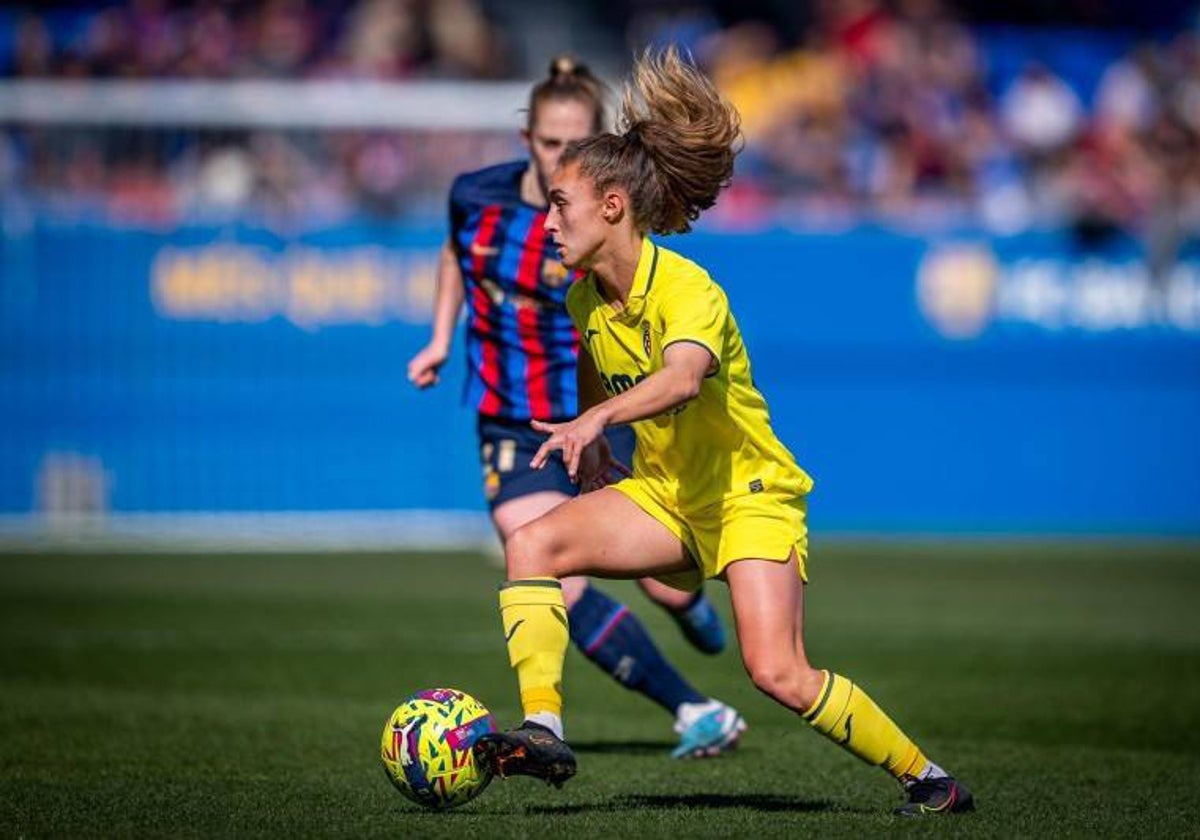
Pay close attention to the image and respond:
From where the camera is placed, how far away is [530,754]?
557 centimetres

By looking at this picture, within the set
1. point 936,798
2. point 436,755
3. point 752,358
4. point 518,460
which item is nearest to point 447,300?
point 518,460

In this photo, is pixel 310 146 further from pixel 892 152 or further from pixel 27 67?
pixel 892 152

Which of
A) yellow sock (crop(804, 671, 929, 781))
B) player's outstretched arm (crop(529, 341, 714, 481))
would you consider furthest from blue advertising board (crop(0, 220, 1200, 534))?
player's outstretched arm (crop(529, 341, 714, 481))

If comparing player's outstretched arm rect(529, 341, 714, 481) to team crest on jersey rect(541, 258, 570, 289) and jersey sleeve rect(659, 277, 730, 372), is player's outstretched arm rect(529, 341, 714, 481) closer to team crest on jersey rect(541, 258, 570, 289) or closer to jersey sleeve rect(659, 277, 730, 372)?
jersey sleeve rect(659, 277, 730, 372)

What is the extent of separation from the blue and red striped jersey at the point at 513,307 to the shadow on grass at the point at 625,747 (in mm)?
1246

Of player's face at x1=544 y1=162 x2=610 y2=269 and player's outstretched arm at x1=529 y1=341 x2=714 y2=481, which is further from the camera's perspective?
player's face at x1=544 y1=162 x2=610 y2=269

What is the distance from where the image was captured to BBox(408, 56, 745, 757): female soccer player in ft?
25.0

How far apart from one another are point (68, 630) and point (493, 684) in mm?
3118

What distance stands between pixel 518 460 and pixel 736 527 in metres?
1.92

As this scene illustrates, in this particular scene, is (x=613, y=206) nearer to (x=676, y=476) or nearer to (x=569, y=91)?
(x=676, y=476)

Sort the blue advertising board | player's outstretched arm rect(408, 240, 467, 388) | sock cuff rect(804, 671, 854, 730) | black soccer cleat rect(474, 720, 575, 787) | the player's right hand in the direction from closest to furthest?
black soccer cleat rect(474, 720, 575, 787) < sock cuff rect(804, 671, 854, 730) < the player's right hand < player's outstretched arm rect(408, 240, 467, 388) < the blue advertising board

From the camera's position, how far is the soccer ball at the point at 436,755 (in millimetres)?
5785

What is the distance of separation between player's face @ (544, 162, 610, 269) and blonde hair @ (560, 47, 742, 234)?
1.3 inches

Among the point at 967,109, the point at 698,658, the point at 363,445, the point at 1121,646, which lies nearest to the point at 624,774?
the point at 698,658
